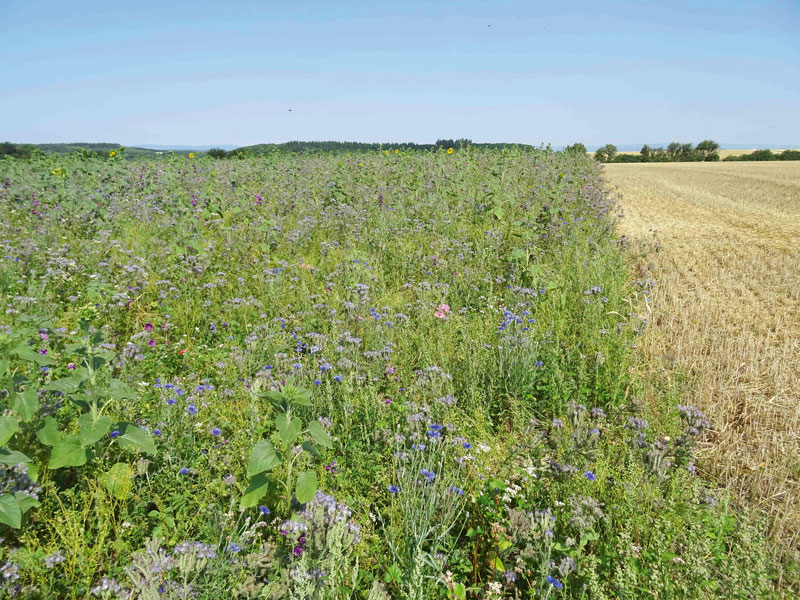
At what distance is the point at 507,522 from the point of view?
225 centimetres

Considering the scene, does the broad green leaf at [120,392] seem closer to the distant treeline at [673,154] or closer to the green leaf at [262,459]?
the green leaf at [262,459]

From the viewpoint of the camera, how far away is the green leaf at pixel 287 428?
204 cm

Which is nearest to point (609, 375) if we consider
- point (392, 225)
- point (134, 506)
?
point (134, 506)

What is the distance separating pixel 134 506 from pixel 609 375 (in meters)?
3.53

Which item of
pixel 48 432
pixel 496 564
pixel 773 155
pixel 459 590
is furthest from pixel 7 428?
pixel 773 155

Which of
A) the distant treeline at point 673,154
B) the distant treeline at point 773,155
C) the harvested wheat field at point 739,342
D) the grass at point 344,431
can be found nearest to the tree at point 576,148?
the harvested wheat field at point 739,342

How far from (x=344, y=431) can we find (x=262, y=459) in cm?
107

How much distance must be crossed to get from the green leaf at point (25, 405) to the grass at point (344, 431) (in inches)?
0.5

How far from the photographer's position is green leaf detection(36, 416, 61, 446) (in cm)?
227

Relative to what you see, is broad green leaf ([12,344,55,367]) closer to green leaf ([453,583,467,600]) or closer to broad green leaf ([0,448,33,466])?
broad green leaf ([0,448,33,466])

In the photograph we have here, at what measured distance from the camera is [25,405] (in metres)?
2.19

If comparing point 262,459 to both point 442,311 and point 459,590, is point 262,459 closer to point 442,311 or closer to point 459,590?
point 459,590

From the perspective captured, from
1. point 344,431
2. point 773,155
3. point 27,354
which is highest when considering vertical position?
point 773,155

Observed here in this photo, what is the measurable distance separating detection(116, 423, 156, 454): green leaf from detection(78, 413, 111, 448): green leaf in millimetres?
126
